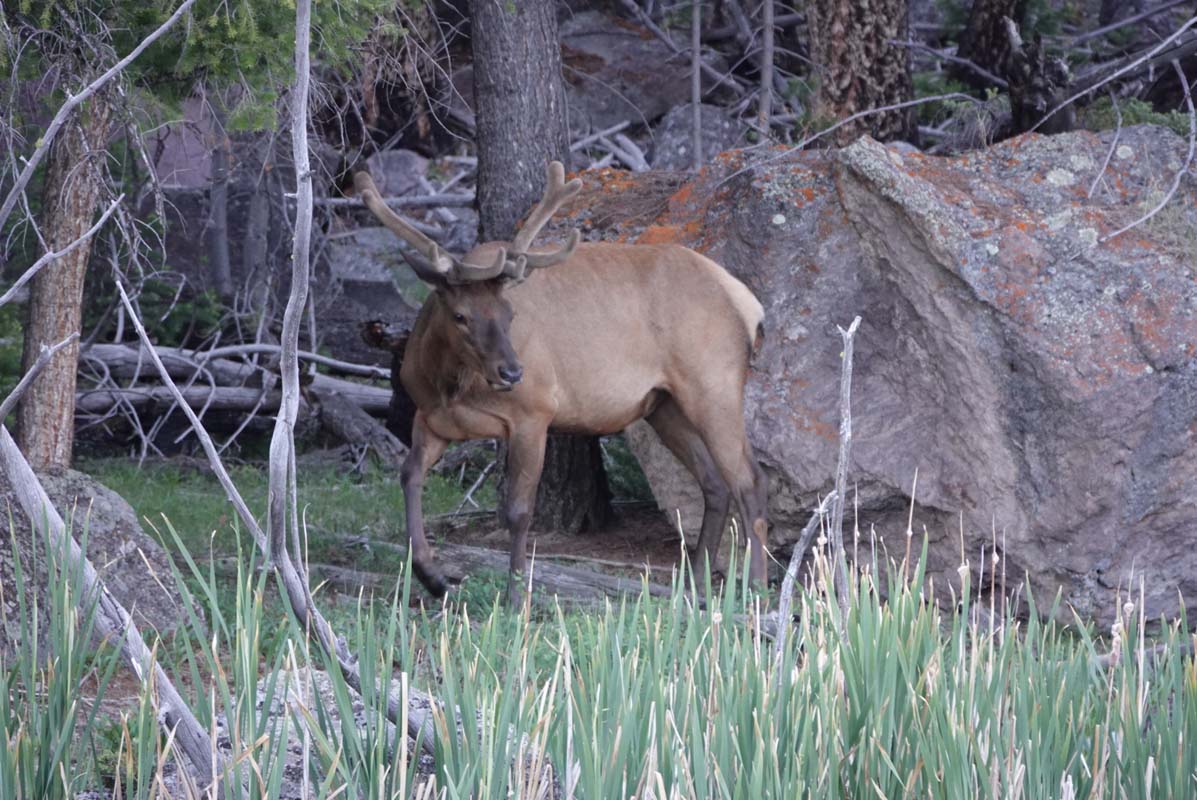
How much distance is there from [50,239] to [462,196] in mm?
5823

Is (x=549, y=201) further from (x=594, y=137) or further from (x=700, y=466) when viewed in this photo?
(x=594, y=137)

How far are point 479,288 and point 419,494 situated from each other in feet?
3.68

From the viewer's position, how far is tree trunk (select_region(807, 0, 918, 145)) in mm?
9688

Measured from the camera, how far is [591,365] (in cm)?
764

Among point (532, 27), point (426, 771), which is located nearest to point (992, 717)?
point (426, 771)

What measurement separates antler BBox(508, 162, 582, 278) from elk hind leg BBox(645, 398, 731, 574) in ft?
3.66

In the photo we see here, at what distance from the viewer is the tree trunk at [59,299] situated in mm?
6645

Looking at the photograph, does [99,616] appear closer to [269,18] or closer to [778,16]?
[269,18]

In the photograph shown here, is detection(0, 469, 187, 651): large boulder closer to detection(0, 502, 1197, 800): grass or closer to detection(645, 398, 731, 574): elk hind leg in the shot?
detection(0, 502, 1197, 800): grass

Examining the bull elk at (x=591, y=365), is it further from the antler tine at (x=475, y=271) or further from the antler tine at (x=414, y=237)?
the antler tine at (x=475, y=271)

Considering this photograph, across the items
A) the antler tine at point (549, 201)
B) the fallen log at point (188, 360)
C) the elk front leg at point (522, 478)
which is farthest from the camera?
the fallen log at point (188, 360)

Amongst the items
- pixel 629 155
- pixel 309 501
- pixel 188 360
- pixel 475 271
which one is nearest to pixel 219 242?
pixel 188 360

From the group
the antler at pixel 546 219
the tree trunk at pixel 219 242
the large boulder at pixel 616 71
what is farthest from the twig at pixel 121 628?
the large boulder at pixel 616 71

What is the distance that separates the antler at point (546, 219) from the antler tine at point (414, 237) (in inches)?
15.0
